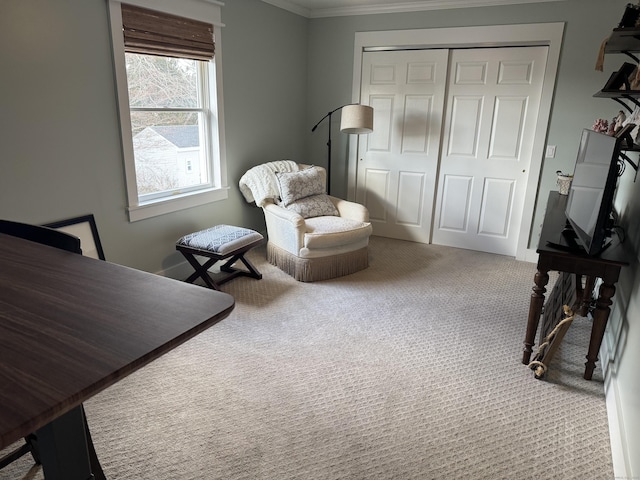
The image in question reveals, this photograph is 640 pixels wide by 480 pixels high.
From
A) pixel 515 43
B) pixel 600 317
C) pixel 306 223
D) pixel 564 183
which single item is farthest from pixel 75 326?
pixel 515 43

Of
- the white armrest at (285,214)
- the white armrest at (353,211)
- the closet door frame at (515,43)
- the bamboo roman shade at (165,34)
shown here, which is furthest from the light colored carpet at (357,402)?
the bamboo roman shade at (165,34)

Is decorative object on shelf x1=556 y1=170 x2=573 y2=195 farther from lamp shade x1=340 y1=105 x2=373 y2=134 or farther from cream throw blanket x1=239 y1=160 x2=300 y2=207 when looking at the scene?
cream throw blanket x1=239 y1=160 x2=300 y2=207

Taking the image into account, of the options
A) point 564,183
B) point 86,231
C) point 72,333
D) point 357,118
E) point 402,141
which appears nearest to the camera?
point 72,333

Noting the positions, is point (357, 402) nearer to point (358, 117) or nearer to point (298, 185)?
point (298, 185)

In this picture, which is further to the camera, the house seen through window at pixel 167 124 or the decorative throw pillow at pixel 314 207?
the decorative throw pillow at pixel 314 207

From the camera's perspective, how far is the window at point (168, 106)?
117 inches

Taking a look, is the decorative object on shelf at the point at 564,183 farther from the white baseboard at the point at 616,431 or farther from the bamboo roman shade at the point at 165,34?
the bamboo roman shade at the point at 165,34

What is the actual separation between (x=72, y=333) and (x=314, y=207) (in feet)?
10.7

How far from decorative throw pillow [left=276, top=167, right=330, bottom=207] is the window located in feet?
1.76

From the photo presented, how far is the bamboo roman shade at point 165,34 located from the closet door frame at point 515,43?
1798mm

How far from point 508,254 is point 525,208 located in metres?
0.50

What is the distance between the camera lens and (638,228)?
2.31m

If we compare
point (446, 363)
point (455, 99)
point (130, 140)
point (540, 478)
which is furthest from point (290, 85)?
point (540, 478)

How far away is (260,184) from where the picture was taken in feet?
13.0
